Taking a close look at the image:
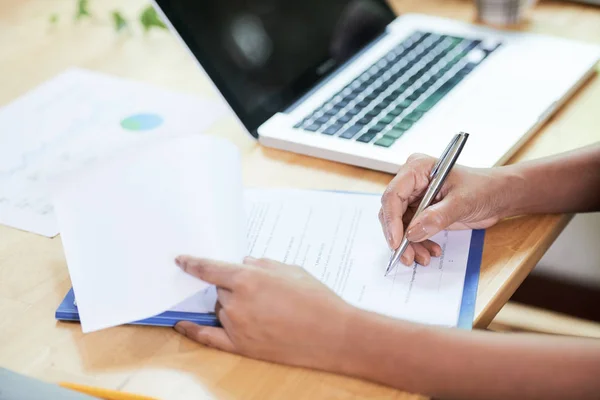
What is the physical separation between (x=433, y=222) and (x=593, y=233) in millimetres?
653

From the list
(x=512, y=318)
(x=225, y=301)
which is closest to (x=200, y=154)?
(x=225, y=301)

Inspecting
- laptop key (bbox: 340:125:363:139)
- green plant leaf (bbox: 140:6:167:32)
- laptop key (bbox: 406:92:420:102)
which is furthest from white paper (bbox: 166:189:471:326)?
green plant leaf (bbox: 140:6:167:32)

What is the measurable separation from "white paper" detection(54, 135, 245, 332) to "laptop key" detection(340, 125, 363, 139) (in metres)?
0.22

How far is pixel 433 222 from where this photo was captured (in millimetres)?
757

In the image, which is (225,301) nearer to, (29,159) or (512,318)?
(29,159)

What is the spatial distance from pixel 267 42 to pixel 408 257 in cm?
44

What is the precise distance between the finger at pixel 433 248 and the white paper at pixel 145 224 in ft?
0.62

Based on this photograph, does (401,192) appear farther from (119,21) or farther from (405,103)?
(119,21)

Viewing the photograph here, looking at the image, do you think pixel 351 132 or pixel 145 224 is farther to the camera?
pixel 351 132

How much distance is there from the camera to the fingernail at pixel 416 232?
75cm

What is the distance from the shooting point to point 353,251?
2.59ft

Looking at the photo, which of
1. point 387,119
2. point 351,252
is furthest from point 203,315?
point 387,119

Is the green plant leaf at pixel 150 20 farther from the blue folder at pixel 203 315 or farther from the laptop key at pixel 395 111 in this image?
the blue folder at pixel 203 315

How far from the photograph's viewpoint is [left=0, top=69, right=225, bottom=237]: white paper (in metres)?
0.96
